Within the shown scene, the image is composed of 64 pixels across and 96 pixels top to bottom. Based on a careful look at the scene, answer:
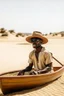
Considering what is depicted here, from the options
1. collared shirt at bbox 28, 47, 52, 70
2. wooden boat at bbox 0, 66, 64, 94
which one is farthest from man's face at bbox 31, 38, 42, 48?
wooden boat at bbox 0, 66, 64, 94

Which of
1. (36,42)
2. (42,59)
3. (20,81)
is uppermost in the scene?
(36,42)

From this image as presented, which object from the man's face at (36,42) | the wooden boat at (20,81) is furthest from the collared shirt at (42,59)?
the wooden boat at (20,81)

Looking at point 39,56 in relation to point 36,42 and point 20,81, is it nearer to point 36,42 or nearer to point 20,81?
point 36,42

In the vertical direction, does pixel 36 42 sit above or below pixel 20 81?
above

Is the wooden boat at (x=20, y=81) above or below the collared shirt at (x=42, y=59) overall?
below

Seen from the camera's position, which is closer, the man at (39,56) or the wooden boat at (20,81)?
the wooden boat at (20,81)

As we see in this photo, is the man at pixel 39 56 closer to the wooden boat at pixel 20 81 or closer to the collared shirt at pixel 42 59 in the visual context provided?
the collared shirt at pixel 42 59

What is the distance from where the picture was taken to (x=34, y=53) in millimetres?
7438

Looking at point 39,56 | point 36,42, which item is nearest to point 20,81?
point 39,56

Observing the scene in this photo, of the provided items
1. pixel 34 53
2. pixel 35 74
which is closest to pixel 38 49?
pixel 34 53

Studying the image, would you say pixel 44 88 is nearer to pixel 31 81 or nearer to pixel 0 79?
pixel 31 81

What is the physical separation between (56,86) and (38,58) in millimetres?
954

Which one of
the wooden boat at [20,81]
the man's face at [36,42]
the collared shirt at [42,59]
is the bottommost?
the wooden boat at [20,81]

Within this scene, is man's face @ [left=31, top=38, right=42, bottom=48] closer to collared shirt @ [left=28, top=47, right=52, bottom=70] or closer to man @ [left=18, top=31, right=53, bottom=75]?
man @ [left=18, top=31, right=53, bottom=75]
